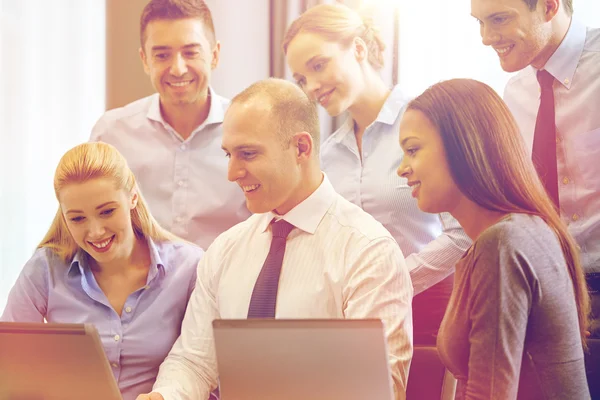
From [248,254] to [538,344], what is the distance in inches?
26.9

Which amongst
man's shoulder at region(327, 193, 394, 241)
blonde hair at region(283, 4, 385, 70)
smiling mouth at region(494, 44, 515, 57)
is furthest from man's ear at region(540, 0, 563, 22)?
man's shoulder at region(327, 193, 394, 241)

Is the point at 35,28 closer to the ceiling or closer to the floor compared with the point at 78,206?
closer to the ceiling

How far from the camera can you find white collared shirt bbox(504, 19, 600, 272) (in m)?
1.74

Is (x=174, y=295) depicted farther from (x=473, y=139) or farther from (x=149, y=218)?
(x=473, y=139)

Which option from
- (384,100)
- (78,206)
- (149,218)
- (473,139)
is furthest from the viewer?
(384,100)

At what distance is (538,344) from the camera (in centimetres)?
130

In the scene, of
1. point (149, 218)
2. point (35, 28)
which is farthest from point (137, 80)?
point (149, 218)

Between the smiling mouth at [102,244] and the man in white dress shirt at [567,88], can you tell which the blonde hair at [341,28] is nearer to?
the man in white dress shirt at [567,88]

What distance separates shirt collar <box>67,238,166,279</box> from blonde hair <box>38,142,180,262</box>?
19 mm

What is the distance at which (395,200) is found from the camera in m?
1.99

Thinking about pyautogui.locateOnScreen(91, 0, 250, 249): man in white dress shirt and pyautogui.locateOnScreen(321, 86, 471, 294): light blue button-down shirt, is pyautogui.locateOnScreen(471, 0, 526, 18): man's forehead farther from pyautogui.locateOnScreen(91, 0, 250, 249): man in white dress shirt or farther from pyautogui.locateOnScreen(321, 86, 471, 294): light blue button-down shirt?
pyautogui.locateOnScreen(91, 0, 250, 249): man in white dress shirt

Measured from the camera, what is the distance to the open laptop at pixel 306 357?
3.64 ft

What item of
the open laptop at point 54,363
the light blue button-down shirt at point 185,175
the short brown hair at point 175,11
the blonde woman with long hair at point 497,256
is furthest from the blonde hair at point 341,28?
the open laptop at point 54,363

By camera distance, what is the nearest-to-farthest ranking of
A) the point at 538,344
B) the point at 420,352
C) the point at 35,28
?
the point at 538,344 → the point at 420,352 → the point at 35,28
